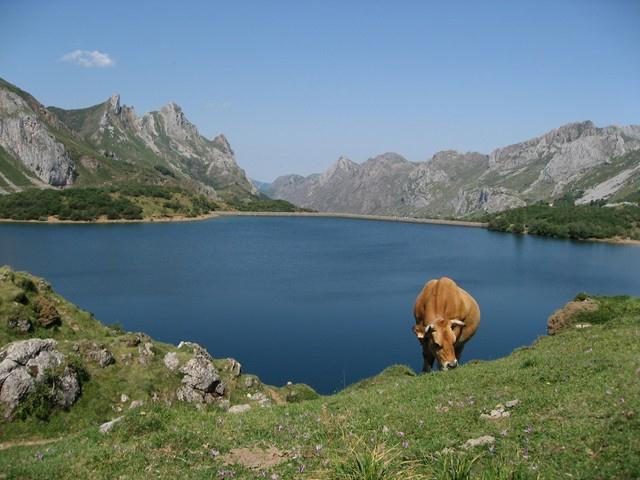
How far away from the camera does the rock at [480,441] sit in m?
10.9

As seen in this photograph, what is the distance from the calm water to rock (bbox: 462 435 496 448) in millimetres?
39856

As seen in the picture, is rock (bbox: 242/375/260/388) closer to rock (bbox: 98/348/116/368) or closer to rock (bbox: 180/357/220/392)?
rock (bbox: 180/357/220/392)

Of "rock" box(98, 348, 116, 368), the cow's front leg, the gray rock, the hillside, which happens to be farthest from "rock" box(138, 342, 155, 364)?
the cow's front leg

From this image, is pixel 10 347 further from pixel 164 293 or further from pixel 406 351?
pixel 164 293

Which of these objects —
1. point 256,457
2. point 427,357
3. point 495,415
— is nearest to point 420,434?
point 495,415

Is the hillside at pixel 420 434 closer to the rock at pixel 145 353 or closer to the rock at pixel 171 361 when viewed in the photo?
the rock at pixel 145 353

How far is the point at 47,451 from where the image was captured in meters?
13.3

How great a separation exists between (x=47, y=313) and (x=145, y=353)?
786cm

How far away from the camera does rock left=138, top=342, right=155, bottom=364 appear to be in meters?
31.0

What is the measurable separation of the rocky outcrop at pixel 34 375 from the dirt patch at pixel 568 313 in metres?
26.6

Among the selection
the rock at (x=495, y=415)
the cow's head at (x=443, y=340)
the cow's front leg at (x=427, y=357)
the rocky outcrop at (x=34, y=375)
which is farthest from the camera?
the rocky outcrop at (x=34, y=375)

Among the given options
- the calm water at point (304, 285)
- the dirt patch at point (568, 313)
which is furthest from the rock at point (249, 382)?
the dirt patch at point (568, 313)

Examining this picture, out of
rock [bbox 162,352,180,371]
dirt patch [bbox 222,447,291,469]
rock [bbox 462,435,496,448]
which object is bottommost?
rock [bbox 162,352,180,371]

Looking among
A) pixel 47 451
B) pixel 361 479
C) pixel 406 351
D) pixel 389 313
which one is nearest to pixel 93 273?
pixel 389 313
